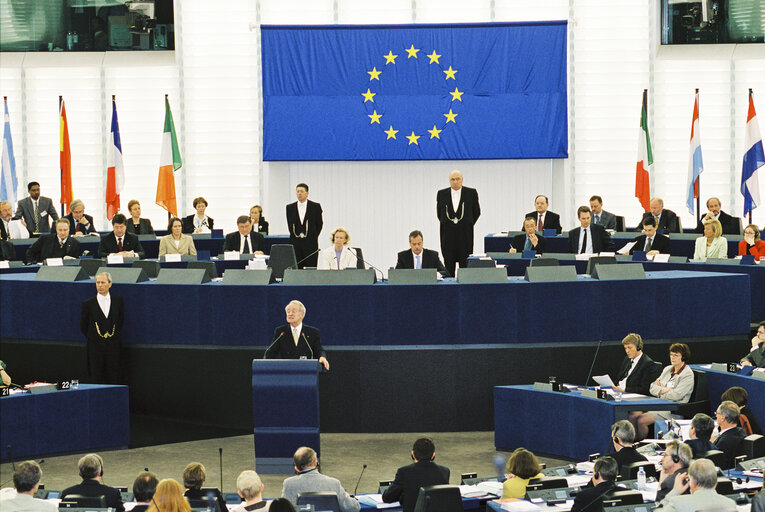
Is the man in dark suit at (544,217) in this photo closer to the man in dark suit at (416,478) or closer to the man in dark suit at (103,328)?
the man in dark suit at (103,328)

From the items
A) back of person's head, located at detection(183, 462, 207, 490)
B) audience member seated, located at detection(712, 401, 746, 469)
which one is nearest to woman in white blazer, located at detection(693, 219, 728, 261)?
audience member seated, located at detection(712, 401, 746, 469)

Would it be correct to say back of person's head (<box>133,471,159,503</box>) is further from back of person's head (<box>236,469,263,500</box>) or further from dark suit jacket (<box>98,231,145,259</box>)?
dark suit jacket (<box>98,231,145,259</box>)

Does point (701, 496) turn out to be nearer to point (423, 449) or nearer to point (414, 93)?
point (423, 449)

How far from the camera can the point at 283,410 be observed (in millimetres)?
9883

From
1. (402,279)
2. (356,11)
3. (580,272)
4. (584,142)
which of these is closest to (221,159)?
(356,11)

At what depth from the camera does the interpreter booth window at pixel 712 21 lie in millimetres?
19953

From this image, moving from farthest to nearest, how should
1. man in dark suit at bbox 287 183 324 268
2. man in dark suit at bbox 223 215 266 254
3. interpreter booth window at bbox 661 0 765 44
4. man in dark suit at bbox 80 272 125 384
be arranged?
1. interpreter booth window at bbox 661 0 765 44
2. man in dark suit at bbox 287 183 324 268
3. man in dark suit at bbox 223 215 266 254
4. man in dark suit at bbox 80 272 125 384

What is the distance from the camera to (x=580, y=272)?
1441cm

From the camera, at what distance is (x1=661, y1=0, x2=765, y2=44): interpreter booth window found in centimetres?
1995

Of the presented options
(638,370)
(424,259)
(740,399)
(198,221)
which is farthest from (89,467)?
(198,221)

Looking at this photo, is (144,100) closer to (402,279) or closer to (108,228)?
(108,228)

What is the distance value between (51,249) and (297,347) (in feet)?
19.0

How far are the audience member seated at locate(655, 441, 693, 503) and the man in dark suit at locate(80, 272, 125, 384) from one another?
20.6ft

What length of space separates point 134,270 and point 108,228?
8.88m
